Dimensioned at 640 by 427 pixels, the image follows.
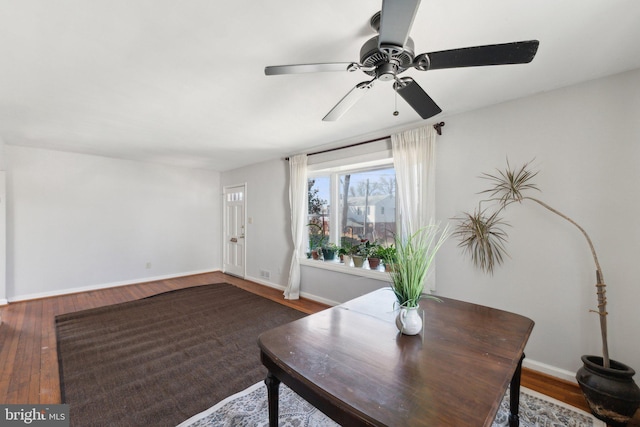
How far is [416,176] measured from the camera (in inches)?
113

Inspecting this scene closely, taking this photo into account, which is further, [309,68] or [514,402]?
[514,402]

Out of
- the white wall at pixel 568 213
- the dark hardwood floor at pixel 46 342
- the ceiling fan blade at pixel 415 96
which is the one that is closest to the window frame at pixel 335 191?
the dark hardwood floor at pixel 46 342

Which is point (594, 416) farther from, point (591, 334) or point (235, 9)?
point (235, 9)

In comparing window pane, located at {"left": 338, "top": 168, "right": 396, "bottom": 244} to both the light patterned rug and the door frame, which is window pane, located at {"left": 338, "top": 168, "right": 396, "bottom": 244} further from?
the door frame

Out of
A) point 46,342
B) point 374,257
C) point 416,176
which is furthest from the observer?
point 374,257

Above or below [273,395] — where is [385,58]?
above

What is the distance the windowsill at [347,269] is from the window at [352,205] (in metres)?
0.30

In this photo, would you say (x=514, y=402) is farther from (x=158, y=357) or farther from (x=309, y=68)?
(x=158, y=357)

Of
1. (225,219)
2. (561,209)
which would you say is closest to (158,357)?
(561,209)

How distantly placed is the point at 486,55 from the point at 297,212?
3.31 meters

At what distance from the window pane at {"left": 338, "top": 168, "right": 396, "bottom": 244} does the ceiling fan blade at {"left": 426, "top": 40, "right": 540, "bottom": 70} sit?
217 centimetres

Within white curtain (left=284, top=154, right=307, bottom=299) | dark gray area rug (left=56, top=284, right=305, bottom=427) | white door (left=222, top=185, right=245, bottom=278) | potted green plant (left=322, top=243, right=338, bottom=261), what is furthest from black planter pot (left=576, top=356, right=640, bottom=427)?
white door (left=222, top=185, right=245, bottom=278)

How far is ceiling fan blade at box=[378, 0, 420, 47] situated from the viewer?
0.88 m

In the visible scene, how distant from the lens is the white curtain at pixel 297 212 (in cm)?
417
